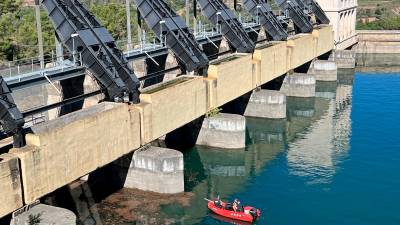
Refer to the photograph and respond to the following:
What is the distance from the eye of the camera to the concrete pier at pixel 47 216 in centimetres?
2361

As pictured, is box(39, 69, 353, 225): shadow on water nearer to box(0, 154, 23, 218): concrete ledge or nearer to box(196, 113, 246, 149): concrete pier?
box(196, 113, 246, 149): concrete pier

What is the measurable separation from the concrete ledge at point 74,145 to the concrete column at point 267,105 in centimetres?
2067

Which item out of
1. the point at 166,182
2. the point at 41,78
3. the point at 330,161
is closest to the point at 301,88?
the point at 330,161

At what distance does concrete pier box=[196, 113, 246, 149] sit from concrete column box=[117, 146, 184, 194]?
9.22 metres

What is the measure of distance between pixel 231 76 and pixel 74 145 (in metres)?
20.4

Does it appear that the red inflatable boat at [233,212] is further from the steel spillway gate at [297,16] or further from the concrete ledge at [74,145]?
the steel spillway gate at [297,16]

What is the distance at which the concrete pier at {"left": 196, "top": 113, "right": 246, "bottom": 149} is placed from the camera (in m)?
40.7

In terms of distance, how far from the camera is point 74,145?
27.4 meters

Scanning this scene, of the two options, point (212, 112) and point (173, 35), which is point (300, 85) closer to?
point (212, 112)

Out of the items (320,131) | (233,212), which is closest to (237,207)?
(233,212)

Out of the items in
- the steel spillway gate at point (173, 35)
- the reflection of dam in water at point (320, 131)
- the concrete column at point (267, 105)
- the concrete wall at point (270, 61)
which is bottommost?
the reflection of dam in water at point (320, 131)

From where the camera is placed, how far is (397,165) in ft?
128

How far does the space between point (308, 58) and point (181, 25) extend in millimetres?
28168

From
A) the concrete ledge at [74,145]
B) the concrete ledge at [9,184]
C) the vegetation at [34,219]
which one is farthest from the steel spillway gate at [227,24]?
the vegetation at [34,219]
